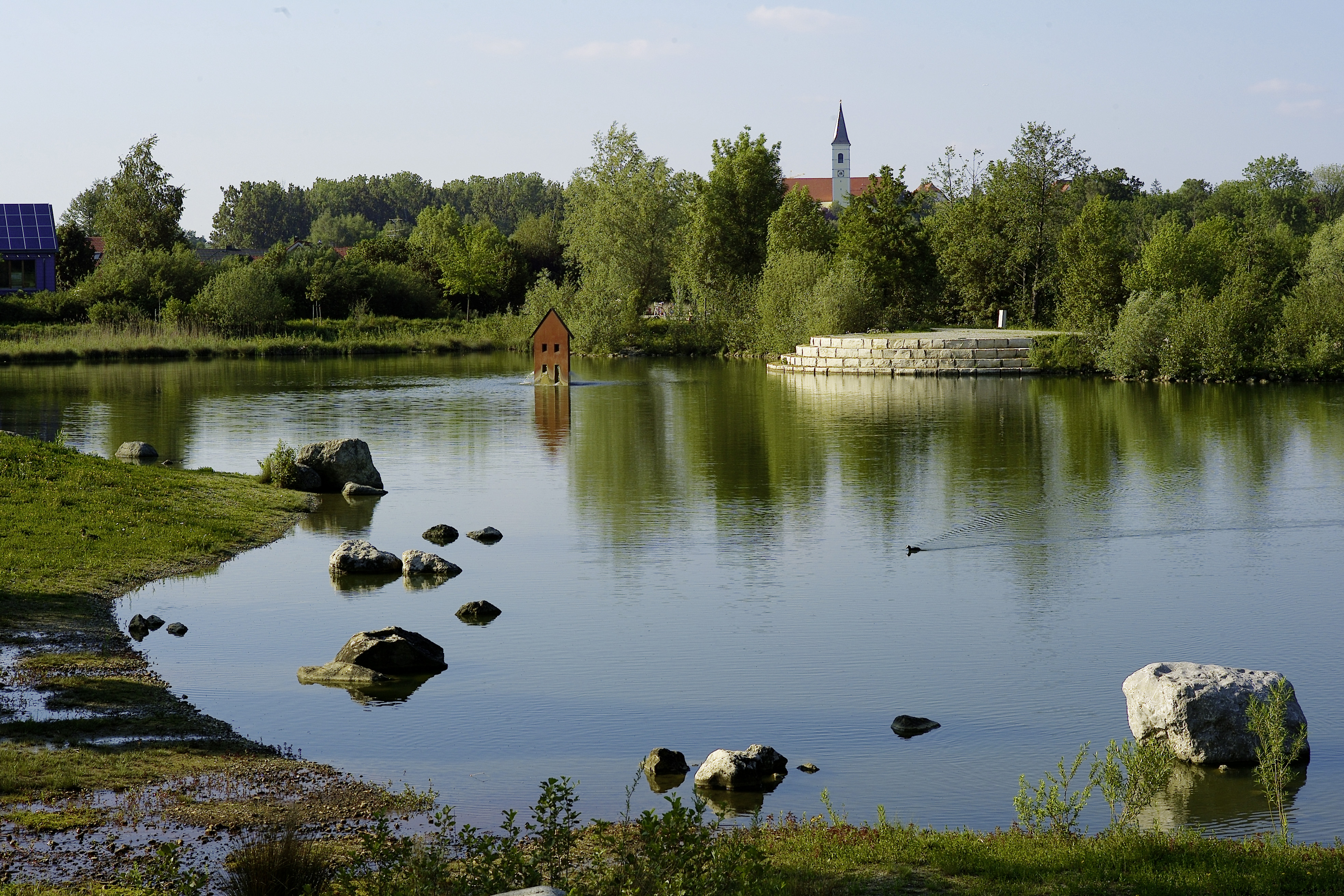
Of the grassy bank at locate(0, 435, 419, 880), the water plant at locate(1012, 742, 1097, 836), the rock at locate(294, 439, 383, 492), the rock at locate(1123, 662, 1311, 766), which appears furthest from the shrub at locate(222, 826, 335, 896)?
the rock at locate(294, 439, 383, 492)

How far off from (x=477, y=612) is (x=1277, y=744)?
8.44 m

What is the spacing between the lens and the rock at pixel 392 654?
36.9 ft

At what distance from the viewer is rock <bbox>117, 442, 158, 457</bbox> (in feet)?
79.5

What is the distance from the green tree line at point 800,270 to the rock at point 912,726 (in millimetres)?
41901

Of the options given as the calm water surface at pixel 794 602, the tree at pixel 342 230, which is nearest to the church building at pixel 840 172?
the tree at pixel 342 230

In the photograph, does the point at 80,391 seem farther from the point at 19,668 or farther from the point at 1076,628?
the point at 1076,628

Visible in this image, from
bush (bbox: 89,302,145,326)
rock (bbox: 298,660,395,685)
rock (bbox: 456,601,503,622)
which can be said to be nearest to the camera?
rock (bbox: 298,660,395,685)

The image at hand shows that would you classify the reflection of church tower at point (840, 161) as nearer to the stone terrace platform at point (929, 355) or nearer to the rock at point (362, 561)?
the stone terrace platform at point (929, 355)

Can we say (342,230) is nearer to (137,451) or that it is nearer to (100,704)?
(137,451)

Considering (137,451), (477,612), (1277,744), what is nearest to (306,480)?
(137,451)

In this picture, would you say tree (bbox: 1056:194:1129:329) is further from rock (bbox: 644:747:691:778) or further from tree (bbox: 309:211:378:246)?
tree (bbox: 309:211:378:246)

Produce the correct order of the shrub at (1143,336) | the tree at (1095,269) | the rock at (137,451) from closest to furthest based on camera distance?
1. the rock at (137,451)
2. the shrub at (1143,336)
3. the tree at (1095,269)

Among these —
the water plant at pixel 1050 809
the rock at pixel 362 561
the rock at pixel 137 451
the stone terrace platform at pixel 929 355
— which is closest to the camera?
the water plant at pixel 1050 809

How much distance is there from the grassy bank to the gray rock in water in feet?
9.50
